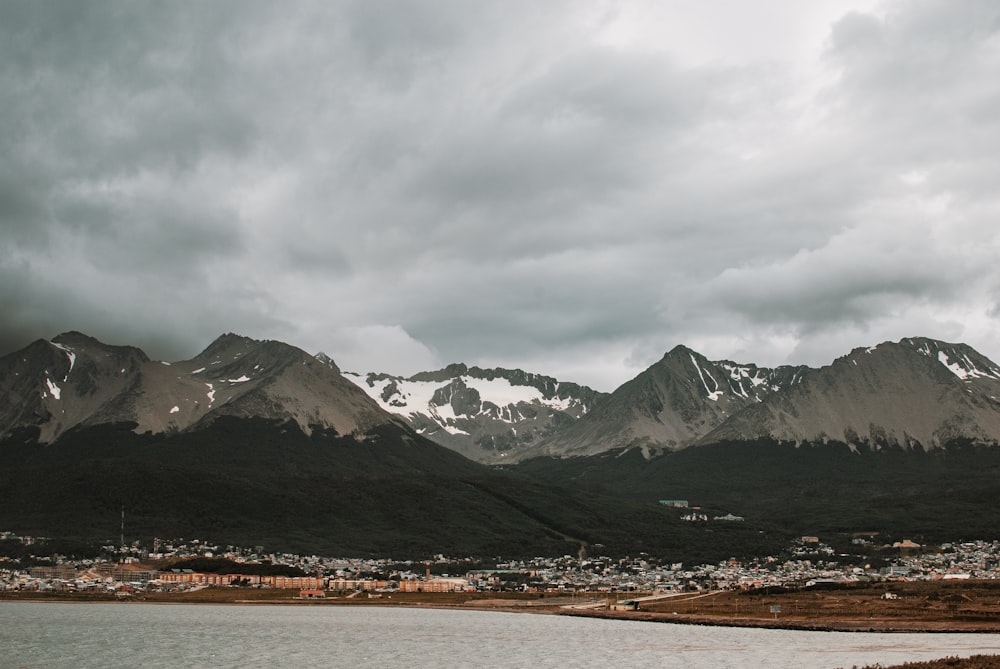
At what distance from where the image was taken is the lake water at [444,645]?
124m

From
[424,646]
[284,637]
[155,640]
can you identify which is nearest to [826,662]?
[424,646]

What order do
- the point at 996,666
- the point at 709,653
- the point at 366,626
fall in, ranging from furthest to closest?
the point at 366,626 < the point at 709,653 < the point at 996,666

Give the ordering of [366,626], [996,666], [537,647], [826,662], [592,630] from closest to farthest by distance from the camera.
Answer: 1. [996,666]
2. [826,662]
3. [537,647]
4. [592,630]
5. [366,626]

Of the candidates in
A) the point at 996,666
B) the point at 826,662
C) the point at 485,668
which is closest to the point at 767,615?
the point at 826,662

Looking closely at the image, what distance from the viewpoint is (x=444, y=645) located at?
150 m

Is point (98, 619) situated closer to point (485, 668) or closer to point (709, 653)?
point (485, 668)

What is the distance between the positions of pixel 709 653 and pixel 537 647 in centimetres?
2457

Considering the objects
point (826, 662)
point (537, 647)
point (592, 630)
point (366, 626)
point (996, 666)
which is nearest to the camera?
point (996, 666)

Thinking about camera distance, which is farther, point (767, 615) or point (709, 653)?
point (767, 615)

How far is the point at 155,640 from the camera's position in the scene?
154125 millimetres

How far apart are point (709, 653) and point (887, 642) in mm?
25950

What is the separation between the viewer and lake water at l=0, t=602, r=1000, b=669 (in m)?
124

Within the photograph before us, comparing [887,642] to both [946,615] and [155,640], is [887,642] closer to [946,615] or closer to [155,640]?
[946,615]

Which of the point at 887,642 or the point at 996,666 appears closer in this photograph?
the point at 996,666
